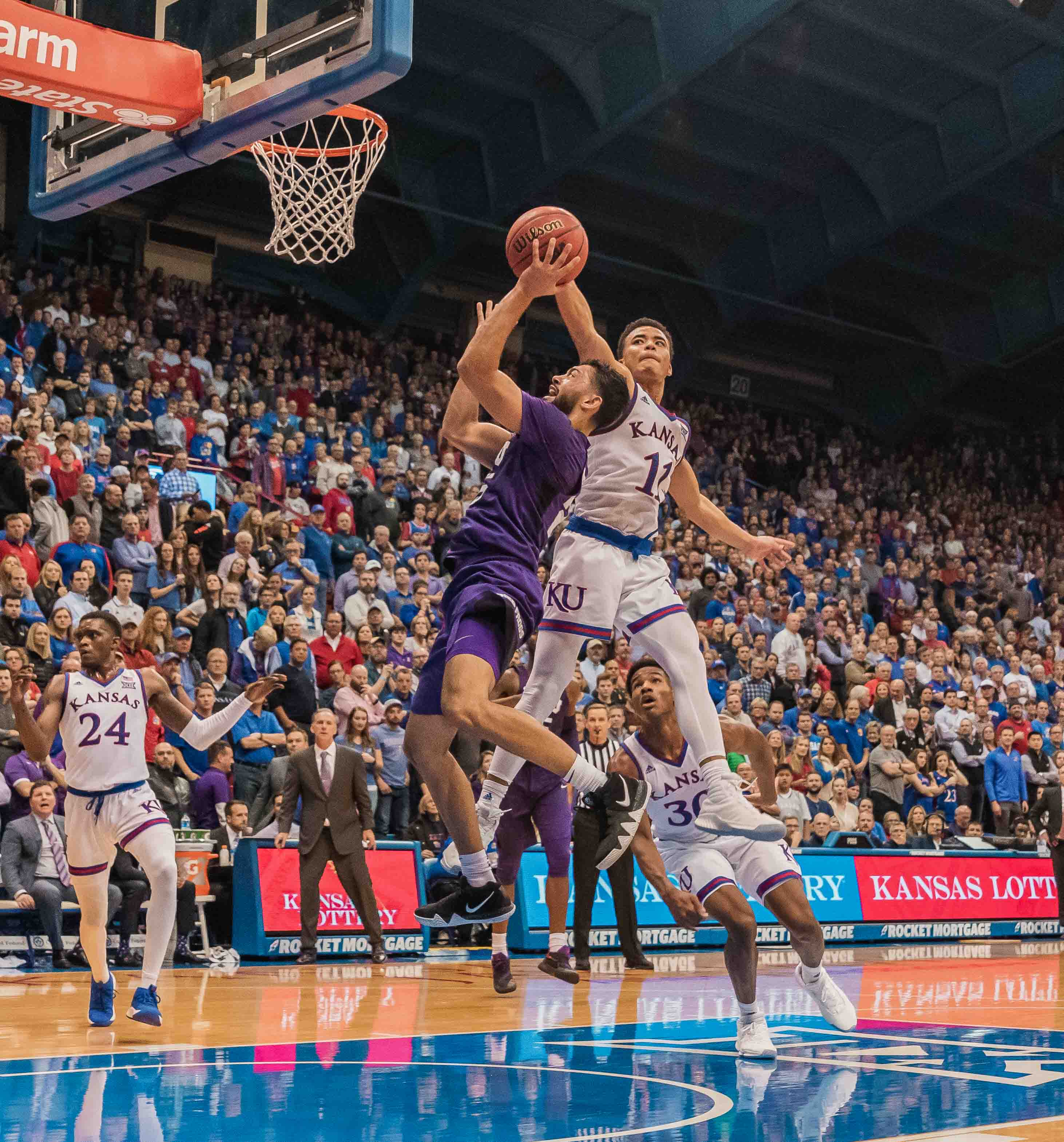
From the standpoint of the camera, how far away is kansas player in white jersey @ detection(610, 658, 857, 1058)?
7.09m

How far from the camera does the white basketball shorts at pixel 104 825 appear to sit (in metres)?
8.05

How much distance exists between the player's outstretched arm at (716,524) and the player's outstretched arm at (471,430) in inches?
55.7

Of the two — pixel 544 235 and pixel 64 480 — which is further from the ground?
pixel 64 480

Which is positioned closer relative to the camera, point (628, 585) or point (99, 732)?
point (628, 585)

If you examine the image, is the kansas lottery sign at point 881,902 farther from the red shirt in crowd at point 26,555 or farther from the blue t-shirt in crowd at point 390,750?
the red shirt in crowd at point 26,555

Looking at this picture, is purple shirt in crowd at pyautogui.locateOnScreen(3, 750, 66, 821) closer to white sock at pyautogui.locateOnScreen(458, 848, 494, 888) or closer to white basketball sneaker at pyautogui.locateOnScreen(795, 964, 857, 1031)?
white sock at pyautogui.locateOnScreen(458, 848, 494, 888)

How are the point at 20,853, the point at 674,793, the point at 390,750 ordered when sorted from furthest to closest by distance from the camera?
the point at 390,750, the point at 20,853, the point at 674,793

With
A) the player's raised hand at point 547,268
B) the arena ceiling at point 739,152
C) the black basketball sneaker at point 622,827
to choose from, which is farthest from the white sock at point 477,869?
the arena ceiling at point 739,152

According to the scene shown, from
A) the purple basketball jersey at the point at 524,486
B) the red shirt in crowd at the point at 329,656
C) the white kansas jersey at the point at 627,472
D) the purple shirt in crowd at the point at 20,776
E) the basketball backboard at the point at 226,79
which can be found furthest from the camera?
the red shirt in crowd at the point at 329,656

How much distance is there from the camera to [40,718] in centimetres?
809

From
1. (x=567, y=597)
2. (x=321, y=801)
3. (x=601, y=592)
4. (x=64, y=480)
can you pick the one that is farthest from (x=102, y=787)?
(x=64, y=480)

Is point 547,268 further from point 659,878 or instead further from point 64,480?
point 64,480

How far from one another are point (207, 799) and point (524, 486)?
7.15 m

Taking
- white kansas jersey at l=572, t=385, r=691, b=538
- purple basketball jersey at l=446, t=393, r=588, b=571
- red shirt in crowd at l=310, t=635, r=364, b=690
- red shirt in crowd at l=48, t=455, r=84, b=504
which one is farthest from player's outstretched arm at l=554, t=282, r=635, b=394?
red shirt in crowd at l=48, t=455, r=84, b=504
